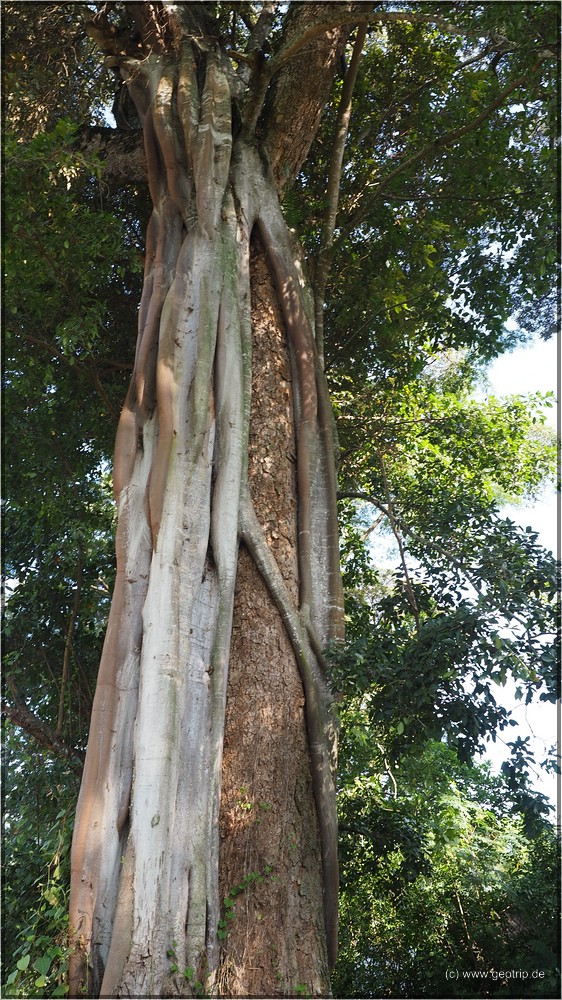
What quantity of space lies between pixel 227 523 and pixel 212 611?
0.38 m

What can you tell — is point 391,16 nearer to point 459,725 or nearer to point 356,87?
point 356,87

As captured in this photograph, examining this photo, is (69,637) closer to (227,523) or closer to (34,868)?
(34,868)

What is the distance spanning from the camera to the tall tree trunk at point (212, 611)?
2.56m

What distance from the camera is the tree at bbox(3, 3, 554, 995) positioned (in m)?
2.59

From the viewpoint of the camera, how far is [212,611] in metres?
3.02

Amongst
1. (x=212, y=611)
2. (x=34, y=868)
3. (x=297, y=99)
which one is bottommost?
(x=34, y=868)

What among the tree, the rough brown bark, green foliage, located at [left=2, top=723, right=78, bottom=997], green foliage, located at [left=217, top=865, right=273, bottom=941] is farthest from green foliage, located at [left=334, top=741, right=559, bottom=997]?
green foliage, located at [left=2, top=723, right=78, bottom=997]

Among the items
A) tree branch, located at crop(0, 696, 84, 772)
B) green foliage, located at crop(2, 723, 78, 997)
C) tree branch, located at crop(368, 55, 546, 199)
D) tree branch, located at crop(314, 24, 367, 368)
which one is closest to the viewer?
green foliage, located at crop(2, 723, 78, 997)

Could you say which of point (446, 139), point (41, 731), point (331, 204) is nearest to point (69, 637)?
point (41, 731)

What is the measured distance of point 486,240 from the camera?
5.90m

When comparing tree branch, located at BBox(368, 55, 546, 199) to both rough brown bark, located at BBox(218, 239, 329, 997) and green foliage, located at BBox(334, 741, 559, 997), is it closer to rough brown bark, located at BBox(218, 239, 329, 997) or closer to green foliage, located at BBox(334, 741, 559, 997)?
rough brown bark, located at BBox(218, 239, 329, 997)

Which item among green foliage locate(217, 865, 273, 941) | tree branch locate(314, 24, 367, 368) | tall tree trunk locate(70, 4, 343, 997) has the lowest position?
green foliage locate(217, 865, 273, 941)

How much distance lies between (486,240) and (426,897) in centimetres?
457

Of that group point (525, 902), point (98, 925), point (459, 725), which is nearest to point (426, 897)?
point (525, 902)
